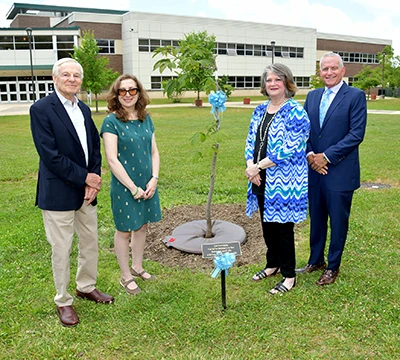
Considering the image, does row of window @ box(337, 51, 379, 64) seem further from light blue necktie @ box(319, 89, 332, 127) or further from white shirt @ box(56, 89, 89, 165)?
white shirt @ box(56, 89, 89, 165)

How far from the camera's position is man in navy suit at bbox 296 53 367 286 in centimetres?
399

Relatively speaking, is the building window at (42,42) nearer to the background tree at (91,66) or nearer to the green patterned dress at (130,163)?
the background tree at (91,66)

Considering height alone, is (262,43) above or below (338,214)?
above

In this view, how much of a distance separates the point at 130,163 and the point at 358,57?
71.4 metres

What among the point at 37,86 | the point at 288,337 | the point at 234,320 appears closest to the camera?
the point at 288,337

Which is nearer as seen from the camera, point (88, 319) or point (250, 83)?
point (88, 319)

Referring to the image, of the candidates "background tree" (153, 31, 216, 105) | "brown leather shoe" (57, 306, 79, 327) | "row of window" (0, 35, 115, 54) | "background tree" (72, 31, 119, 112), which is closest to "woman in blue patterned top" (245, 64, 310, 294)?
"background tree" (153, 31, 216, 105)

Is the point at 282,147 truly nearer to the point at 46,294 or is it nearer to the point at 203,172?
the point at 46,294

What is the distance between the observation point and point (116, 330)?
356 centimetres

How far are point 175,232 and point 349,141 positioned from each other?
2.71m

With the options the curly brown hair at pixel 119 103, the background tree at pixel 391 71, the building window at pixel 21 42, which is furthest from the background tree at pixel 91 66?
the background tree at pixel 391 71

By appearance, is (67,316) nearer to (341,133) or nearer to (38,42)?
(341,133)

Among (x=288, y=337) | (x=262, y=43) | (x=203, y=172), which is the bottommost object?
(x=288, y=337)

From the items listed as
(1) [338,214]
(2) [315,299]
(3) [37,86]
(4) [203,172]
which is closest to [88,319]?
(2) [315,299]
